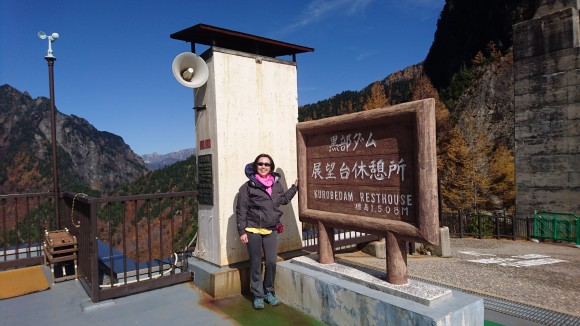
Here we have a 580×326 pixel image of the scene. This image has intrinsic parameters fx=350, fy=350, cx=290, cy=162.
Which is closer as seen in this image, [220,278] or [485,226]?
[220,278]

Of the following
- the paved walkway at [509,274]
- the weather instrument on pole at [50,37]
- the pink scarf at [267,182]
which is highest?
the weather instrument on pole at [50,37]

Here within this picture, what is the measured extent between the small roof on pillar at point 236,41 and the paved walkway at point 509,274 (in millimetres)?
3608

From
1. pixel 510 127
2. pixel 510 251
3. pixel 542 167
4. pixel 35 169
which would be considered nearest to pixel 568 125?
pixel 542 167

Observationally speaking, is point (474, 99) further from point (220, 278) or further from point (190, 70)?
point (220, 278)

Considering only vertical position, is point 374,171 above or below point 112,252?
above

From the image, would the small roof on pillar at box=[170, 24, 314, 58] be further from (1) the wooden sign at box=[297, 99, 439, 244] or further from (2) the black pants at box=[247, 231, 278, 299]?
(2) the black pants at box=[247, 231, 278, 299]

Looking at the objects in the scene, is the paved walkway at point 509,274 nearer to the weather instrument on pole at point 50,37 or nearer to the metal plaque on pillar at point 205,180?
the metal plaque on pillar at point 205,180

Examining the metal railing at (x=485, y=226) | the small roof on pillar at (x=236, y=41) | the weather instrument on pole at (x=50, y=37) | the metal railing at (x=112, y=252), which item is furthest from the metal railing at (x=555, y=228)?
the weather instrument on pole at (x=50, y=37)

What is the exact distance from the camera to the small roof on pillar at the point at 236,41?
4.51 meters

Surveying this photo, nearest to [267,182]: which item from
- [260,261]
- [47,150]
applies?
→ [260,261]

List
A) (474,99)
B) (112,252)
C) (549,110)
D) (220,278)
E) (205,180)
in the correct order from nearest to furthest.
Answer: (220,278)
(205,180)
(112,252)
(549,110)
(474,99)

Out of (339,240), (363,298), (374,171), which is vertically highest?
(374,171)

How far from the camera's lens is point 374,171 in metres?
3.39

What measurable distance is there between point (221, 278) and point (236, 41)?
327 centimetres
